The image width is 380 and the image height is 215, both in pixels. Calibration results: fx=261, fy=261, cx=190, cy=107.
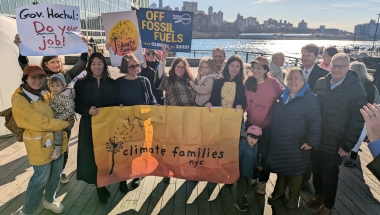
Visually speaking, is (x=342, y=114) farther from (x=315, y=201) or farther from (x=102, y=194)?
(x=102, y=194)

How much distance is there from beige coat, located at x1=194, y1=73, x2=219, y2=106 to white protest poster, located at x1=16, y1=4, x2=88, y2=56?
1.84 metres

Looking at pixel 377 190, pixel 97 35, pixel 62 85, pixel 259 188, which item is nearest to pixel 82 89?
pixel 62 85

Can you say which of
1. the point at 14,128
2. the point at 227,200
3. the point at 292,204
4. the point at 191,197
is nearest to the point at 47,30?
the point at 14,128

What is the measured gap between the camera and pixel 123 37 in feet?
14.8

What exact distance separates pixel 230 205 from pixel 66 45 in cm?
330

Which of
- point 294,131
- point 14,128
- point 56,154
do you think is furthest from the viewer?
point 294,131

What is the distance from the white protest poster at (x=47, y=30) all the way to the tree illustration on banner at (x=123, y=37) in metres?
0.70

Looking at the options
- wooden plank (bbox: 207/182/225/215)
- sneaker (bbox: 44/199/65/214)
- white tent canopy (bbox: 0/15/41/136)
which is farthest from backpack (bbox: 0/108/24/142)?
white tent canopy (bbox: 0/15/41/136)

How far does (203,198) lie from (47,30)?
10.8ft

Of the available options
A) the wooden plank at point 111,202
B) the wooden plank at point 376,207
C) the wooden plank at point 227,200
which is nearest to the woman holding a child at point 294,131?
the wooden plank at point 227,200

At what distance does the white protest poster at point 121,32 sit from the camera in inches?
175

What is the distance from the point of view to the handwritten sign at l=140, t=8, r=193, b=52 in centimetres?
415

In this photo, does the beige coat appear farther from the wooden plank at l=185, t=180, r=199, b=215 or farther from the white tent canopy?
the white tent canopy

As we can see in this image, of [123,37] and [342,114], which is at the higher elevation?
[123,37]
